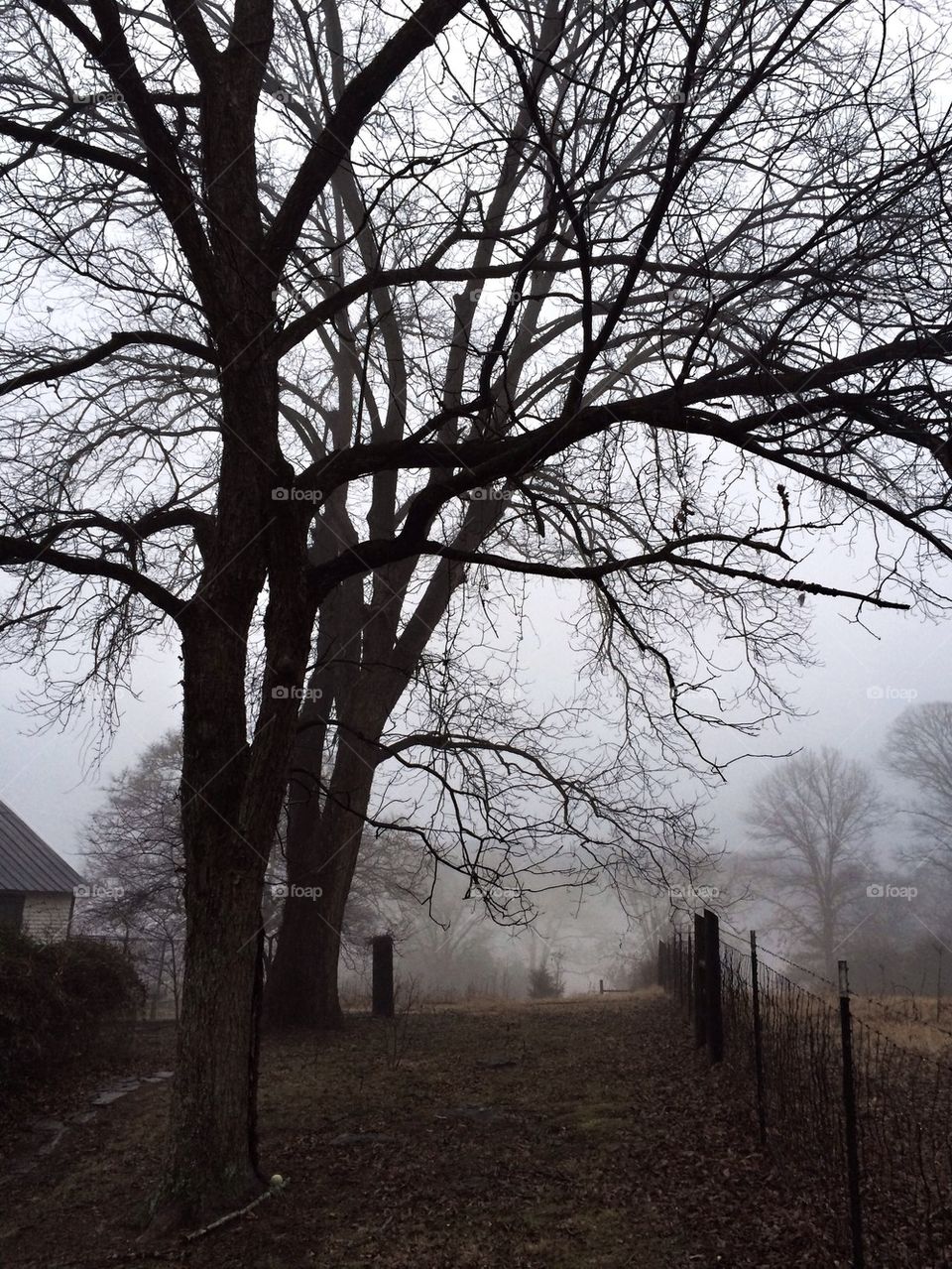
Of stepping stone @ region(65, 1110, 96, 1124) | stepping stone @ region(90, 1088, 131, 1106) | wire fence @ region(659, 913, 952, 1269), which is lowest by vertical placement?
stepping stone @ region(90, 1088, 131, 1106)

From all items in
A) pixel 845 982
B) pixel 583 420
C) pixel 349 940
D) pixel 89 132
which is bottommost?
pixel 349 940

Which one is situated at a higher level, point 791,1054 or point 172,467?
point 172,467

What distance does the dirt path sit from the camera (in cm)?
482

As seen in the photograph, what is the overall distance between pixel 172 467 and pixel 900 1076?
8.48 meters

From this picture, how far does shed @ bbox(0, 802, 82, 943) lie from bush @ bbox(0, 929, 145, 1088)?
15.6m

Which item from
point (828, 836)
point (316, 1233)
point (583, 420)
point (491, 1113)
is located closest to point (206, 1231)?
point (316, 1233)

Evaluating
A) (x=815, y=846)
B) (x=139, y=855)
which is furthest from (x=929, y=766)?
(x=139, y=855)

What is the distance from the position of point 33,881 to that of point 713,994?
23559mm

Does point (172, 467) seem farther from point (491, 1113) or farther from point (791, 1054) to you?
point (791, 1054)

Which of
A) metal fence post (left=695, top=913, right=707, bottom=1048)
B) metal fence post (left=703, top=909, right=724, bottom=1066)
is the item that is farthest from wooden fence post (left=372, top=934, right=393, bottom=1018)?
metal fence post (left=703, top=909, right=724, bottom=1066)

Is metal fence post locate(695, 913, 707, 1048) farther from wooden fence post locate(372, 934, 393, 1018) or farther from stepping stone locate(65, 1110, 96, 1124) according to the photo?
stepping stone locate(65, 1110, 96, 1124)

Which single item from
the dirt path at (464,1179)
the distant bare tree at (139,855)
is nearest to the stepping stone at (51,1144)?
the dirt path at (464,1179)

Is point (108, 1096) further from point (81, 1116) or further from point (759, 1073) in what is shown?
point (759, 1073)

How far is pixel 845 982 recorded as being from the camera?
13.8 ft
